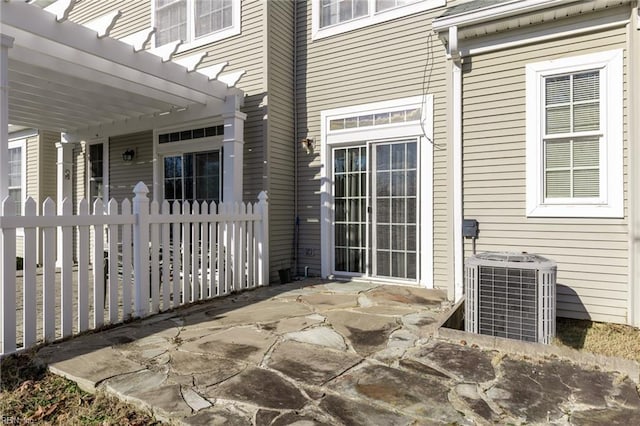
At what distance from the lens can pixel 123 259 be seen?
386cm

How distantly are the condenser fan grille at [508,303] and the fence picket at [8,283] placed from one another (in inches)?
148

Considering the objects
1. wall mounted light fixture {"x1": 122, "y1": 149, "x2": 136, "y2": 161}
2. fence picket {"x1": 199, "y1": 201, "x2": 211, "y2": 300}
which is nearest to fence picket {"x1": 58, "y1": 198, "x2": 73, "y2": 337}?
fence picket {"x1": 199, "y1": 201, "x2": 211, "y2": 300}

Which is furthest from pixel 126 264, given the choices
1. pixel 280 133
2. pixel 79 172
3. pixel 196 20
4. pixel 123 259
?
pixel 79 172

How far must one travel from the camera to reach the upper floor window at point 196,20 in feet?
21.5

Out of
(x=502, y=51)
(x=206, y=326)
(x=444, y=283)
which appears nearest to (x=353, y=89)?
(x=502, y=51)

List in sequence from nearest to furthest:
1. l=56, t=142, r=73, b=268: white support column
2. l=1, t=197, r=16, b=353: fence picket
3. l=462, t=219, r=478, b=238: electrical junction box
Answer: l=1, t=197, r=16, b=353: fence picket
l=462, t=219, r=478, b=238: electrical junction box
l=56, t=142, r=73, b=268: white support column

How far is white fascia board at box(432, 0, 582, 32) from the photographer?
3814 millimetres

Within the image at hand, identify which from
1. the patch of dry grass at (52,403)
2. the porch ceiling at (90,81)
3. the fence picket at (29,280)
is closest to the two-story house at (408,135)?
the porch ceiling at (90,81)

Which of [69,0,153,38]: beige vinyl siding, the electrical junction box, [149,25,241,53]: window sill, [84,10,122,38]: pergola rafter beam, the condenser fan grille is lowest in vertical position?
the condenser fan grille

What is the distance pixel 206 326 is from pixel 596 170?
410 cm

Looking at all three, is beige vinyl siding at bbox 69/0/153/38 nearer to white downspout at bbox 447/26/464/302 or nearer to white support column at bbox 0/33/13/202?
white support column at bbox 0/33/13/202

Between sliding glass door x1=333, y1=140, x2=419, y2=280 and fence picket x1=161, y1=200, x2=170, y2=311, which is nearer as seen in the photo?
fence picket x1=161, y1=200, x2=170, y2=311

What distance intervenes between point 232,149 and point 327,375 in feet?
12.8

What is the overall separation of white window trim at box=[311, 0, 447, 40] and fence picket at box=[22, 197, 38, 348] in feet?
15.9
